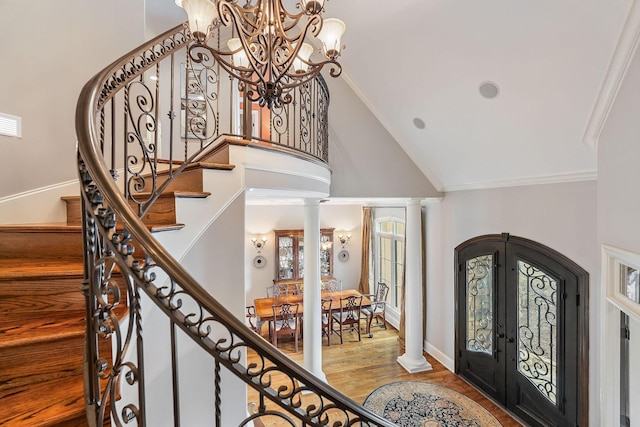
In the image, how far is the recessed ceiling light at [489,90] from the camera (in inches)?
108

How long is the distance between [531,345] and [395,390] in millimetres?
1931

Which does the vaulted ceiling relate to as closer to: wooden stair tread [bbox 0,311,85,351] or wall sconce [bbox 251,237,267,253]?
wooden stair tread [bbox 0,311,85,351]

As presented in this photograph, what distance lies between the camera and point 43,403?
0.95 metres

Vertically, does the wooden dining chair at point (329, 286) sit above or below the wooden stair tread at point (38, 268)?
below

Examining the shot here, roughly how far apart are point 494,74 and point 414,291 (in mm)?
3425

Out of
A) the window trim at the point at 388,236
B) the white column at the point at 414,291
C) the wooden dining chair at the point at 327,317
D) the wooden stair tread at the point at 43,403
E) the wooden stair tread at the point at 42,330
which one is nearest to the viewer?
the wooden stair tread at the point at 43,403

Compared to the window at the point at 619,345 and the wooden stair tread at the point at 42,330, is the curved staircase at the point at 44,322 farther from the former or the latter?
the window at the point at 619,345

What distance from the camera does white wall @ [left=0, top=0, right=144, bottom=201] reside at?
80.4 inches

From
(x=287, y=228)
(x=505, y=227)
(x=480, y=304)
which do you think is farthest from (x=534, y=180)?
(x=287, y=228)

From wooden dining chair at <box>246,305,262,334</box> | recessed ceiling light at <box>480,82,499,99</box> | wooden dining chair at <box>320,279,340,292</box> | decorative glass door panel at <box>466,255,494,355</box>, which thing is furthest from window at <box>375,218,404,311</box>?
recessed ceiling light at <box>480,82,499,99</box>

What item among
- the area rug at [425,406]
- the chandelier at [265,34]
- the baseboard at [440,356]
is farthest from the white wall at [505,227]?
the chandelier at [265,34]

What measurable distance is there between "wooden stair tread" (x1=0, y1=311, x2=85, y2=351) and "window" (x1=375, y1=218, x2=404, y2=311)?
620 cm

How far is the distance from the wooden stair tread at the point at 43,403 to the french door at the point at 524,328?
13.1 ft

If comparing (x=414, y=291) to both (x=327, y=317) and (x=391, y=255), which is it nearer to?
(x=327, y=317)
